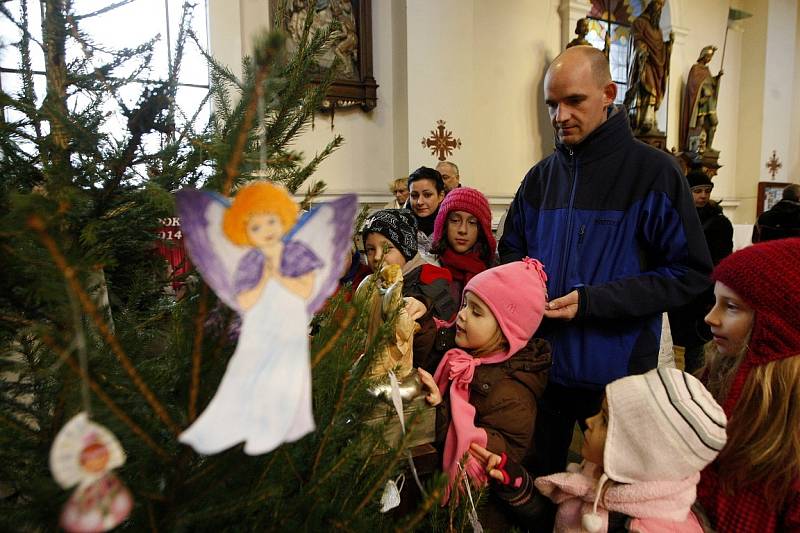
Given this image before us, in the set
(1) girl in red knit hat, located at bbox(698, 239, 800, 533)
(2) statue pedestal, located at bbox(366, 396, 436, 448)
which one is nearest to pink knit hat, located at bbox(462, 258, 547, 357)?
(2) statue pedestal, located at bbox(366, 396, 436, 448)

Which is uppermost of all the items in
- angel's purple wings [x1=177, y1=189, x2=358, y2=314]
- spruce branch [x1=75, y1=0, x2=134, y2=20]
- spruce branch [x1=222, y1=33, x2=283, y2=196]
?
spruce branch [x1=75, y1=0, x2=134, y2=20]

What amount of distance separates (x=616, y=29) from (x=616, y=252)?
634 cm

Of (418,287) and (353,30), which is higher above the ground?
(353,30)

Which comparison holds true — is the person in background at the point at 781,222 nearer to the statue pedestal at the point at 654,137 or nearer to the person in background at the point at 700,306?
the person in background at the point at 700,306

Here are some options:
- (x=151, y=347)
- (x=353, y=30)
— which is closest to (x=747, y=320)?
(x=151, y=347)

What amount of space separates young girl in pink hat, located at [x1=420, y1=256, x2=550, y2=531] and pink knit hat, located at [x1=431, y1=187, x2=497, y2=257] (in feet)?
1.95

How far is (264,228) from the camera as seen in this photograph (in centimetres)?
40

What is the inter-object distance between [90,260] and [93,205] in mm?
304

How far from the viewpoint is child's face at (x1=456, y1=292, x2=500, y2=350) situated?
1.30m

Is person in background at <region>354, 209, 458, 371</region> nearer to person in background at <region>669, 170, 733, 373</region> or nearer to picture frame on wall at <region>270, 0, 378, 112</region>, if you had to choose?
person in background at <region>669, 170, 733, 373</region>

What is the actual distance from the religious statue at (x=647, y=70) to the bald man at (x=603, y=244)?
5342 millimetres

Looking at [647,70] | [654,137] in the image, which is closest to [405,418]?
[654,137]

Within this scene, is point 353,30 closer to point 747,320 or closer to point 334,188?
point 334,188

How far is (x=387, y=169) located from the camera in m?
4.82
